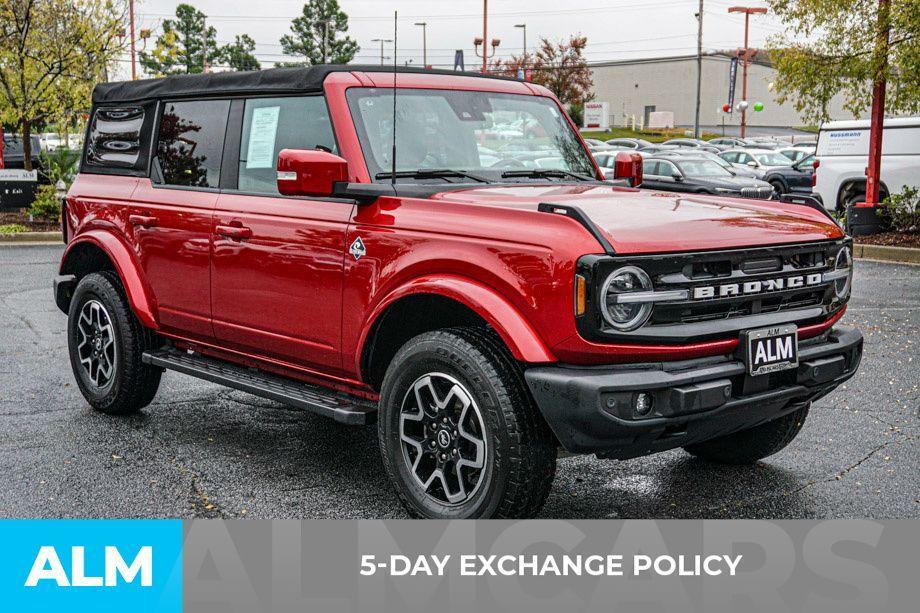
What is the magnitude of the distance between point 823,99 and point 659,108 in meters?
75.6

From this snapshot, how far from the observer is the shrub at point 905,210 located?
16.4 metres

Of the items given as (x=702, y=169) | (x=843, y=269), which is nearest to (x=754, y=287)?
(x=843, y=269)

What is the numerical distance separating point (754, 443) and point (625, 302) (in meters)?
1.75

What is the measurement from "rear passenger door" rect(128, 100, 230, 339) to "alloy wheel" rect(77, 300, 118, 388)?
1.77 ft

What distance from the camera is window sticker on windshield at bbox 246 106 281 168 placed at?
5.04m

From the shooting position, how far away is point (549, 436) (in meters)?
3.80

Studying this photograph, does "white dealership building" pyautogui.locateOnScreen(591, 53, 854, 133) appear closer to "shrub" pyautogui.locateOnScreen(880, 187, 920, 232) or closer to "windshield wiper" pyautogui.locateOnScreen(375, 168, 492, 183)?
"shrub" pyautogui.locateOnScreen(880, 187, 920, 232)

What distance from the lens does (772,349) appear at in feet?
12.7

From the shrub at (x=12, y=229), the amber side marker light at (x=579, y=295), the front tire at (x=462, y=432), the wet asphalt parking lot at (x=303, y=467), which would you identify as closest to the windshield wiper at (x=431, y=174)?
the front tire at (x=462, y=432)

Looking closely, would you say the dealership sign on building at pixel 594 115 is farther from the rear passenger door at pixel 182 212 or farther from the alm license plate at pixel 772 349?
the alm license plate at pixel 772 349

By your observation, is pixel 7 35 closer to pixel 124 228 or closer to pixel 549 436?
pixel 124 228

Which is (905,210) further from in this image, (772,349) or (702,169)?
(772,349)

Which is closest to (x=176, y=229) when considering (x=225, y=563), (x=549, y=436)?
(x=225, y=563)

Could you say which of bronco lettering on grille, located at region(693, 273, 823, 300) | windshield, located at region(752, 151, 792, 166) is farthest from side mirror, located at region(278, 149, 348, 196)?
windshield, located at region(752, 151, 792, 166)
